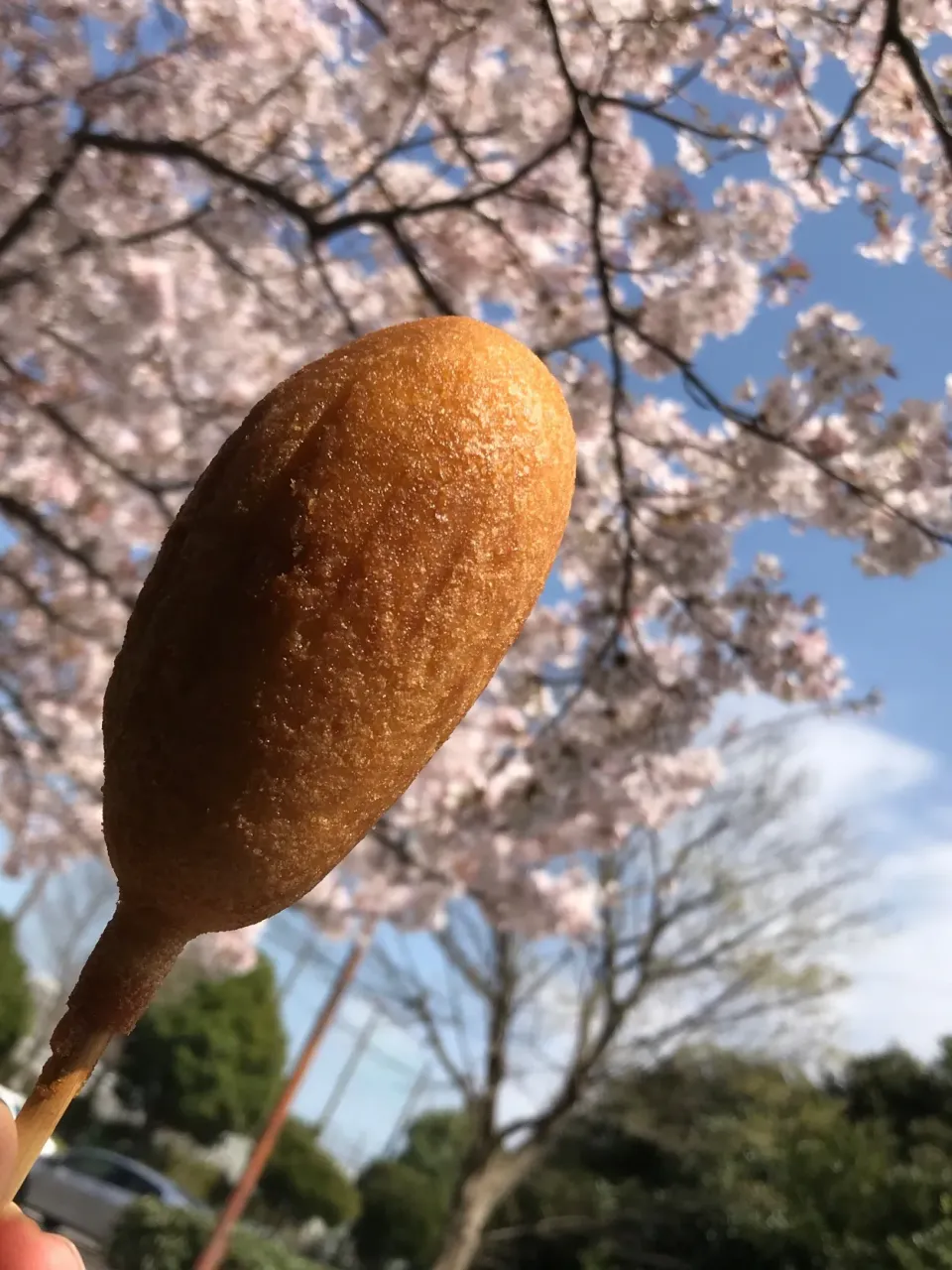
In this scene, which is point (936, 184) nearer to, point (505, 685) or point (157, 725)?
point (505, 685)

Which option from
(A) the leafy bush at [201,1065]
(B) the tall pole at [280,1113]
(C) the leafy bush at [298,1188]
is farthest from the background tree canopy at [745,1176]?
(C) the leafy bush at [298,1188]

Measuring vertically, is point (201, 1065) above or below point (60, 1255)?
below

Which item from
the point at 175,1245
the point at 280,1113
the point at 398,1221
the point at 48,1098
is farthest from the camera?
the point at 398,1221

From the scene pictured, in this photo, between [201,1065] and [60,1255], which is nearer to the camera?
[60,1255]

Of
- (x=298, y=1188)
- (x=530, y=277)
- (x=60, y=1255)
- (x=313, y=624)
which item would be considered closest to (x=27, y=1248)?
(x=60, y=1255)

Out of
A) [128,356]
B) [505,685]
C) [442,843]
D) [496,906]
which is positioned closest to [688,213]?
[505,685]

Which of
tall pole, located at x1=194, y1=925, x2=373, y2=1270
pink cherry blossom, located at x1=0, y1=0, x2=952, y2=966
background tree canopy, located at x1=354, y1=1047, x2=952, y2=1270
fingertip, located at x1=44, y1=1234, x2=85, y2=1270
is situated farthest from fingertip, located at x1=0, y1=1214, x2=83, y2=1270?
background tree canopy, located at x1=354, y1=1047, x2=952, y2=1270

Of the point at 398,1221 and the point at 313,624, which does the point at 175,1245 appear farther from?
the point at 313,624

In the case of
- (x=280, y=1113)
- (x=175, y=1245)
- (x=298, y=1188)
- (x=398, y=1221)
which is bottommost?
(x=298, y=1188)
